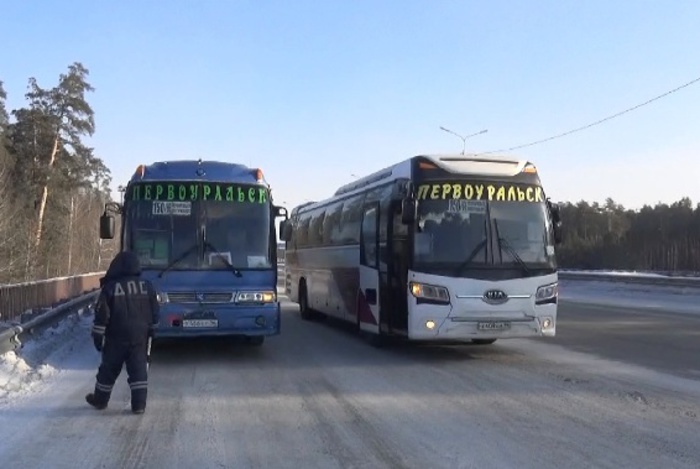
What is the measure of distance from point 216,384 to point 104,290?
2.60m

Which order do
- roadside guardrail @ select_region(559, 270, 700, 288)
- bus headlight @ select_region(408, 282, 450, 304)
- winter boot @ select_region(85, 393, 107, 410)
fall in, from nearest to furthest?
winter boot @ select_region(85, 393, 107, 410) < bus headlight @ select_region(408, 282, 450, 304) < roadside guardrail @ select_region(559, 270, 700, 288)

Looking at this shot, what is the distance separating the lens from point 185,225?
13391 millimetres

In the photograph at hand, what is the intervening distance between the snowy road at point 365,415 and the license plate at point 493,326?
1.97ft

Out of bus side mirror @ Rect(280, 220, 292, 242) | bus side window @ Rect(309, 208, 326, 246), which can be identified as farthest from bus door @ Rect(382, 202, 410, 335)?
bus side window @ Rect(309, 208, 326, 246)

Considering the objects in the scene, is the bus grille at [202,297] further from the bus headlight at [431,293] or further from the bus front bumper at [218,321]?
the bus headlight at [431,293]

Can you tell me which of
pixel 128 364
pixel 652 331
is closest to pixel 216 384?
pixel 128 364

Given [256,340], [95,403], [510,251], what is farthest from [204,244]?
[510,251]

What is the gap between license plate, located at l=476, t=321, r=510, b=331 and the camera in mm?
13016

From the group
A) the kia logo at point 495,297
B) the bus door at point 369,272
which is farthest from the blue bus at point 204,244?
the kia logo at point 495,297

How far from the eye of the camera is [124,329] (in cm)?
909

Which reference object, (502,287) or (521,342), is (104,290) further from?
(521,342)

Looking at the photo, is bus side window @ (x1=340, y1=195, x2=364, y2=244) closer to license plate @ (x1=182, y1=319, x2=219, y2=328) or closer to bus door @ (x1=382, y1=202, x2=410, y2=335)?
bus door @ (x1=382, y1=202, x2=410, y2=335)

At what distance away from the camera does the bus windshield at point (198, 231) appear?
13.2 metres

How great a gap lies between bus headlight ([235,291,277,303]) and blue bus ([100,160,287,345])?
0.05ft
